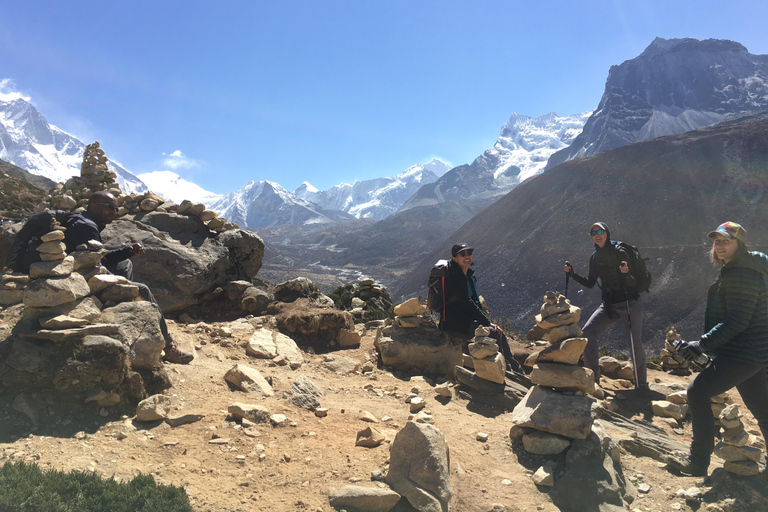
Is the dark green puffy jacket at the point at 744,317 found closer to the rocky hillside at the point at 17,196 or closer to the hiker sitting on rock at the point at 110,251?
the hiker sitting on rock at the point at 110,251

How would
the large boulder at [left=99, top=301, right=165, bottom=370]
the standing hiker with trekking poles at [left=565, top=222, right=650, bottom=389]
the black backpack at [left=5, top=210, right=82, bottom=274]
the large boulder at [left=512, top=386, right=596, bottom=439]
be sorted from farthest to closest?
1. the standing hiker with trekking poles at [left=565, top=222, right=650, bottom=389]
2. the black backpack at [left=5, top=210, right=82, bottom=274]
3. the large boulder at [left=99, top=301, right=165, bottom=370]
4. the large boulder at [left=512, top=386, right=596, bottom=439]

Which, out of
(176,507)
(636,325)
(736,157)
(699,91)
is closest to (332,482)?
(176,507)

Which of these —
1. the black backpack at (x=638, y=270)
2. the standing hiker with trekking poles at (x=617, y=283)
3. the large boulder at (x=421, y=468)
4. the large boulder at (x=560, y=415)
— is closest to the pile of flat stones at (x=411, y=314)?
the standing hiker with trekking poles at (x=617, y=283)

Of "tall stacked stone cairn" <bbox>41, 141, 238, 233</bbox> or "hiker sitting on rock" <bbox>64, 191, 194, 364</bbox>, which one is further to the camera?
"tall stacked stone cairn" <bbox>41, 141, 238, 233</bbox>

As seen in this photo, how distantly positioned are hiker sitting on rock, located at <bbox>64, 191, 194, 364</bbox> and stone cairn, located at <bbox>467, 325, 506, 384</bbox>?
4.04 m

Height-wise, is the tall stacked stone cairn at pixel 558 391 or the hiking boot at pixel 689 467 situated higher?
the tall stacked stone cairn at pixel 558 391

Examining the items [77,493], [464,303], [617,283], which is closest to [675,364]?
[617,283]

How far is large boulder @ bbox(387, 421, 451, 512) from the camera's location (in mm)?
3348

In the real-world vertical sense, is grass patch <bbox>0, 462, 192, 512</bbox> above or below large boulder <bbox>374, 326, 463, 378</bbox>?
below

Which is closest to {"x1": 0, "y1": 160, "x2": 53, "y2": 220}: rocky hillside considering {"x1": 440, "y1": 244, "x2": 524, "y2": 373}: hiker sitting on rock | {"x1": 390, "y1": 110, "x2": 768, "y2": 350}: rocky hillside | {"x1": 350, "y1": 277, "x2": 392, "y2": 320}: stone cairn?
{"x1": 350, "y1": 277, "x2": 392, "y2": 320}: stone cairn

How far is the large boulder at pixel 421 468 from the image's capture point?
335cm

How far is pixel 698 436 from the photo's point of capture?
161 inches

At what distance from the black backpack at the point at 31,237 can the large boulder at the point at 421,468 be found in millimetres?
4761

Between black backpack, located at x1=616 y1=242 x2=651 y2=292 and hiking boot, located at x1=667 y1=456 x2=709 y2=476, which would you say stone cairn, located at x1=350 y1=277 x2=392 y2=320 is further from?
hiking boot, located at x1=667 y1=456 x2=709 y2=476
